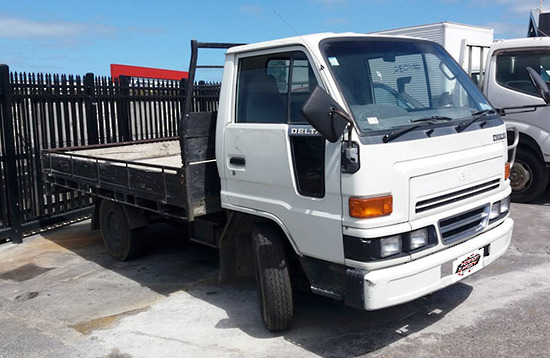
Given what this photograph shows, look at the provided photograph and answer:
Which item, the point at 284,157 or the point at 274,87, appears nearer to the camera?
the point at 284,157

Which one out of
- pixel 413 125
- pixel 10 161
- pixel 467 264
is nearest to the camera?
pixel 413 125

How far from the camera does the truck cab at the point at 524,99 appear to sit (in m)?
8.21

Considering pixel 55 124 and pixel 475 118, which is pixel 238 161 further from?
pixel 55 124

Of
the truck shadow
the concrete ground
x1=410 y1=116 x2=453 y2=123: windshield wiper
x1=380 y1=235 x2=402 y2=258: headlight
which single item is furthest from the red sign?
x1=380 y1=235 x2=402 y2=258: headlight

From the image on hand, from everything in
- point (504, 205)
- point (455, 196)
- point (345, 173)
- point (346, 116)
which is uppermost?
point (346, 116)

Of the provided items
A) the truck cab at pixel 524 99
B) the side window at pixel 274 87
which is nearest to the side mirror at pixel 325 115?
the side window at pixel 274 87

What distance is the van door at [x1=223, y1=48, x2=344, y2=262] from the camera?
A: 3918 mm

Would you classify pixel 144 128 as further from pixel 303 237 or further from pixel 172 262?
pixel 303 237

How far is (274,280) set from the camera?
14.2 feet

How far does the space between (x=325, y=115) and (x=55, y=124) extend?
6.49 meters

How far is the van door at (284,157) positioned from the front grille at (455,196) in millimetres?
601

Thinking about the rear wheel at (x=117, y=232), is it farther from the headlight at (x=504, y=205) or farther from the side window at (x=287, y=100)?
the headlight at (x=504, y=205)

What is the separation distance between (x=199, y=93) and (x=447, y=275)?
8.51 metres

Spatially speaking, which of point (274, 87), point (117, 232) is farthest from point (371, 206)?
point (117, 232)
